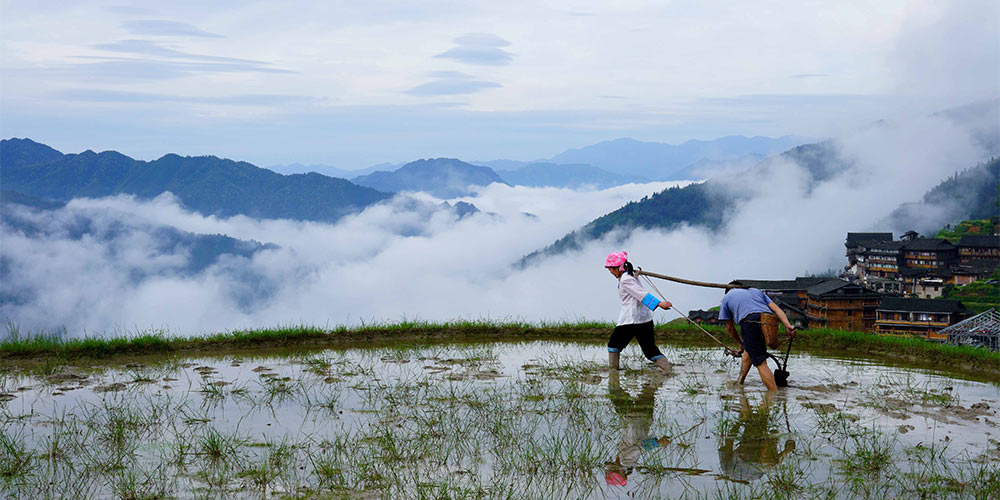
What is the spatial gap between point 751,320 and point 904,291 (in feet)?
169

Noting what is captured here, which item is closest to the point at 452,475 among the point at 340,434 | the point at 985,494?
the point at 340,434

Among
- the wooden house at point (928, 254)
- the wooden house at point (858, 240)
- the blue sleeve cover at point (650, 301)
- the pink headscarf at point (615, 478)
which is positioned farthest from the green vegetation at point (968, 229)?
the pink headscarf at point (615, 478)

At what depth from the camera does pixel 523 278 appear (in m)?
197

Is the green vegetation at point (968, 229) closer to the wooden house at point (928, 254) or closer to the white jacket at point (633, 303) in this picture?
the wooden house at point (928, 254)

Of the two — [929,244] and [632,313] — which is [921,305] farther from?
[929,244]

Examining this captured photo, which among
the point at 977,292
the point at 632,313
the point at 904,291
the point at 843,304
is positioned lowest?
the point at 977,292

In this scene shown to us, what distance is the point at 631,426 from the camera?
7938 mm

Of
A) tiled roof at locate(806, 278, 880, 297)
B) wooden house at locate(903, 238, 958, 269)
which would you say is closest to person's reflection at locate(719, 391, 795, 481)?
tiled roof at locate(806, 278, 880, 297)

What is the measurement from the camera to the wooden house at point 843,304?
36906 mm

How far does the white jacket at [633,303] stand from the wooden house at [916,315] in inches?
1087

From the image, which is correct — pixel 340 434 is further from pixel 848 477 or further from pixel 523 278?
pixel 523 278

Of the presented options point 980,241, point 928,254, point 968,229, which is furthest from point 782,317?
point 968,229

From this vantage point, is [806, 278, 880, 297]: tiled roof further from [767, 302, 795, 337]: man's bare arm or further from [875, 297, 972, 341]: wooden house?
[767, 302, 795, 337]: man's bare arm

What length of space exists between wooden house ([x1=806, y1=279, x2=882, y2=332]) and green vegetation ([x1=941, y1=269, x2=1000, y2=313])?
18.0 meters
